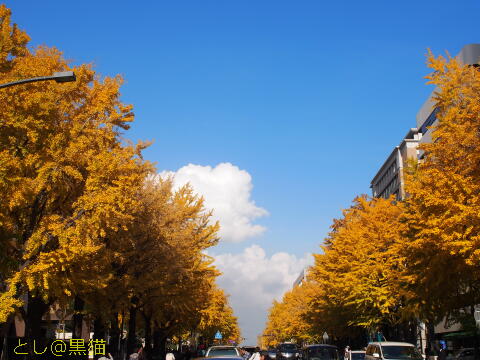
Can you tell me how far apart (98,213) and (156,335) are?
30.3 m

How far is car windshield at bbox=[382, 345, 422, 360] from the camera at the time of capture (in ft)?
62.0

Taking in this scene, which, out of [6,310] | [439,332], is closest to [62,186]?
[6,310]

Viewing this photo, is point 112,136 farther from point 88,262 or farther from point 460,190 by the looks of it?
point 460,190

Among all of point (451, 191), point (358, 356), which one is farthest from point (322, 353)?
point (451, 191)

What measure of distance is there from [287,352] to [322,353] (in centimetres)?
1404

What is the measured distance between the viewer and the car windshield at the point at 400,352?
18.9 m

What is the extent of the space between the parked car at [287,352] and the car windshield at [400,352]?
22.3 metres

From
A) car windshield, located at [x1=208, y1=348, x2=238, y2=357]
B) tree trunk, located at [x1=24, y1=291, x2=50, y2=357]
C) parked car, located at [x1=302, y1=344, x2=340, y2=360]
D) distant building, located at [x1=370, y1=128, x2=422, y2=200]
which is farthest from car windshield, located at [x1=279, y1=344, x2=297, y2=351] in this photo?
distant building, located at [x1=370, y1=128, x2=422, y2=200]

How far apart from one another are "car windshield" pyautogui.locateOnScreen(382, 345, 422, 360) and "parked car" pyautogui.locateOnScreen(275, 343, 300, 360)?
22333 millimetres

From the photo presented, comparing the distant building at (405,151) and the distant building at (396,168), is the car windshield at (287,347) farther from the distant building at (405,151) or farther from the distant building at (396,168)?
the distant building at (396,168)

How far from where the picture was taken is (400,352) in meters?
19.2

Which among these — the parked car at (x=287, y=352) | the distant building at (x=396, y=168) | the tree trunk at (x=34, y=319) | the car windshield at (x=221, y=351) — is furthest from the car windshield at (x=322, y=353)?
the distant building at (x=396, y=168)

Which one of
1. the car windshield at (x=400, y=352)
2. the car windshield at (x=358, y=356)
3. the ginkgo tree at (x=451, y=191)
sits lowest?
the car windshield at (x=358, y=356)

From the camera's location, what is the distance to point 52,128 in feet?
56.1
